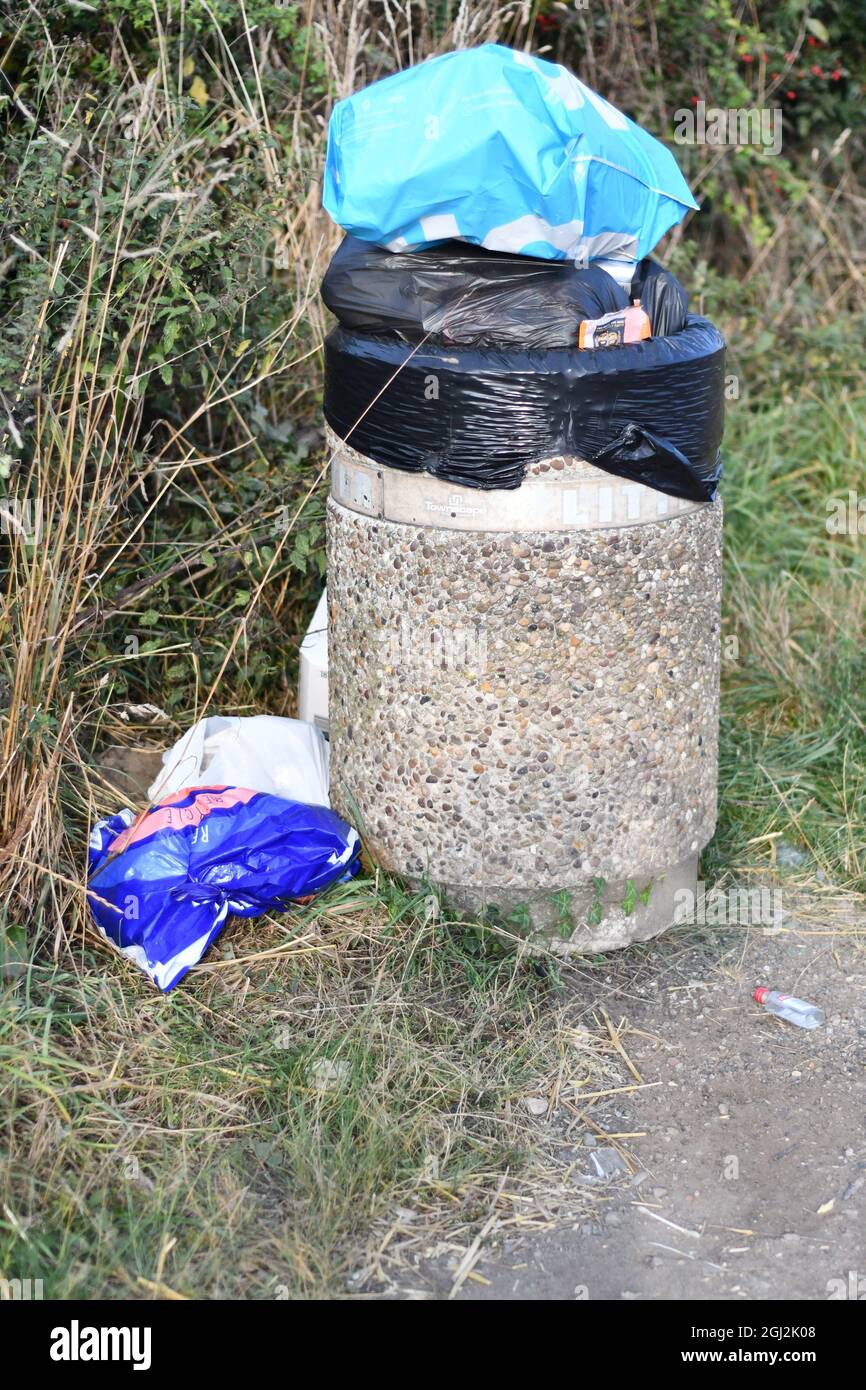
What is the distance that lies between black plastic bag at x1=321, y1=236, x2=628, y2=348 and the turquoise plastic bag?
0.15ft

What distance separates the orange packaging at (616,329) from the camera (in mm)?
2748

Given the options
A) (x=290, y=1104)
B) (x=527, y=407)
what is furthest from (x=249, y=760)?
(x=527, y=407)

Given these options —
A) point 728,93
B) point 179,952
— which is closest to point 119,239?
point 179,952

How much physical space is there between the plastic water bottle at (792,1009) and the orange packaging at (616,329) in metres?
1.42

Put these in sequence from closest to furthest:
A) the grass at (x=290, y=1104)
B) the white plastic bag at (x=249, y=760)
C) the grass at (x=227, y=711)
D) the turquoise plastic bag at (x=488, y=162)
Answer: the grass at (x=290, y=1104) → the grass at (x=227, y=711) → the turquoise plastic bag at (x=488, y=162) → the white plastic bag at (x=249, y=760)

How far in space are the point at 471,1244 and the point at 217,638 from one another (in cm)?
181

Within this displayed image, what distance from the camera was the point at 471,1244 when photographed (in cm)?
239

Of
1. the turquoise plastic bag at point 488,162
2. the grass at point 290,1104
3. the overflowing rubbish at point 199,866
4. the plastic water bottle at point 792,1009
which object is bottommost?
the plastic water bottle at point 792,1009

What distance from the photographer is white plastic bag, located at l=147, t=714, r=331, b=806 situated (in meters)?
3.30

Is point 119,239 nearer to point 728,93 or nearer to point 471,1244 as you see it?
point 471,1244

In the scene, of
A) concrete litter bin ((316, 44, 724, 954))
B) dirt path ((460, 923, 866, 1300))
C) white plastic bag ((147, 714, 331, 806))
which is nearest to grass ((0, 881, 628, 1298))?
dirt path ((460, 923, 866, 1300))

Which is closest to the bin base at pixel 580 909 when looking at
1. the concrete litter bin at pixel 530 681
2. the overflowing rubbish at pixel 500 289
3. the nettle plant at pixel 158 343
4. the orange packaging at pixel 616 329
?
the concrete litter bin at pixel 530 681

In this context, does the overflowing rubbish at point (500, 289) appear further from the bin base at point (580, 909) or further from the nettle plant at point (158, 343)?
the bin base at point (580, 909)

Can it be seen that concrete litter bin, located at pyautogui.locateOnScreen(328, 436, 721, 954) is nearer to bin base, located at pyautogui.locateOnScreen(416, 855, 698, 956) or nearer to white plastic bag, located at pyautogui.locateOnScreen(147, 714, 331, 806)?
bin base, located at pyautogui.locateOnScreen(416, 855, 698, 956)
